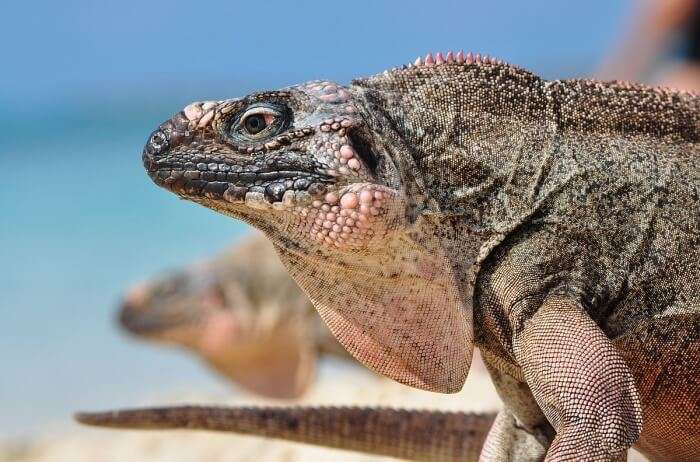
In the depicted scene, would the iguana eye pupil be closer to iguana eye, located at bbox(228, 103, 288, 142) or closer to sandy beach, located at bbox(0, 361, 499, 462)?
iguana eye, located at bbox(228, 103, 288, 142)

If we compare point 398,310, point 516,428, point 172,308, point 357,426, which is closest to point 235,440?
point 172,308

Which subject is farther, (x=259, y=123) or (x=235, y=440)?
(x=235, y=440)

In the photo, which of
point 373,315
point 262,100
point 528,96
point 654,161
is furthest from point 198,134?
point 654,161

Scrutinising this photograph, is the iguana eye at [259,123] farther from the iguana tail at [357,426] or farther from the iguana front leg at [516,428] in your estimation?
the iguana tail at [357,426]

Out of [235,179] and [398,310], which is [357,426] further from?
[235,179]

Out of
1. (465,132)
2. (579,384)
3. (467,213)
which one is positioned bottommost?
(579,384)

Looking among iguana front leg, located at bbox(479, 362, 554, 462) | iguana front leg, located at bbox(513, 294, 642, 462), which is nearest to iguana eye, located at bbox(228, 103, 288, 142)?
iguana front leg, located at bbox(513, 294, 642, 462)
